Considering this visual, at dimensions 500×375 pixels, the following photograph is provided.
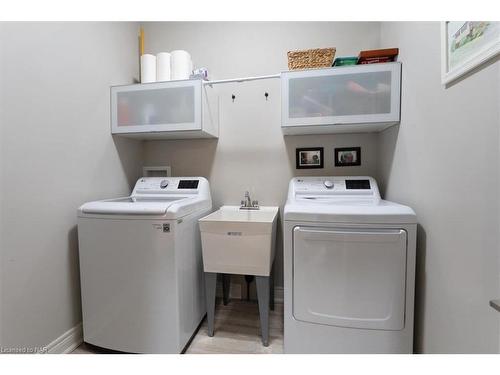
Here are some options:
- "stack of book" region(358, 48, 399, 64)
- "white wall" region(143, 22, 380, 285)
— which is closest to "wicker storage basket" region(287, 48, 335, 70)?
"stack of book" region(358, 48, 399, 64)

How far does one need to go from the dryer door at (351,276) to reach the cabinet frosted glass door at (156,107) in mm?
1154

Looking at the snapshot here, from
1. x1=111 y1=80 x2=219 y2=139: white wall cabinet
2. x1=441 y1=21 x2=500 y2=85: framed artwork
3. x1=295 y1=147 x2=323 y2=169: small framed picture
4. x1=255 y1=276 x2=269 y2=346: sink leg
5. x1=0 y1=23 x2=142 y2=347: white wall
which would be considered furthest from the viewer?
x1=295 y1=147 x2=323 y2=169: small framed picture

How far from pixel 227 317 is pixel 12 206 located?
152 centimetres

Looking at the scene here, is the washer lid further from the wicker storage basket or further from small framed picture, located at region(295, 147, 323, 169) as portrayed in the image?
the wicker storage basket

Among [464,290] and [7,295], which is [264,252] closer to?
[464,290]

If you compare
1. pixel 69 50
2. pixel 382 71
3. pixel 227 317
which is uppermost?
pixel 69 50

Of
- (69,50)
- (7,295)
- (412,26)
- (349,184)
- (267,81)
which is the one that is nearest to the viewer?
(7,295)

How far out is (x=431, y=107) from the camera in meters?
1.10

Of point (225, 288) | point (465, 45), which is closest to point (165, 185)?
point (225, 288)

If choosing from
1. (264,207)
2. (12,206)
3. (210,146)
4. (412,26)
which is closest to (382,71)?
(412,26)

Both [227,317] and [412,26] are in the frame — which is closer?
[412,26]

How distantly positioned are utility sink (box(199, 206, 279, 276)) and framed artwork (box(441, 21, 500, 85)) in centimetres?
108

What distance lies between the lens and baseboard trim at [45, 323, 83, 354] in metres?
1.30

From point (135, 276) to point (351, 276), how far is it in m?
1.18
